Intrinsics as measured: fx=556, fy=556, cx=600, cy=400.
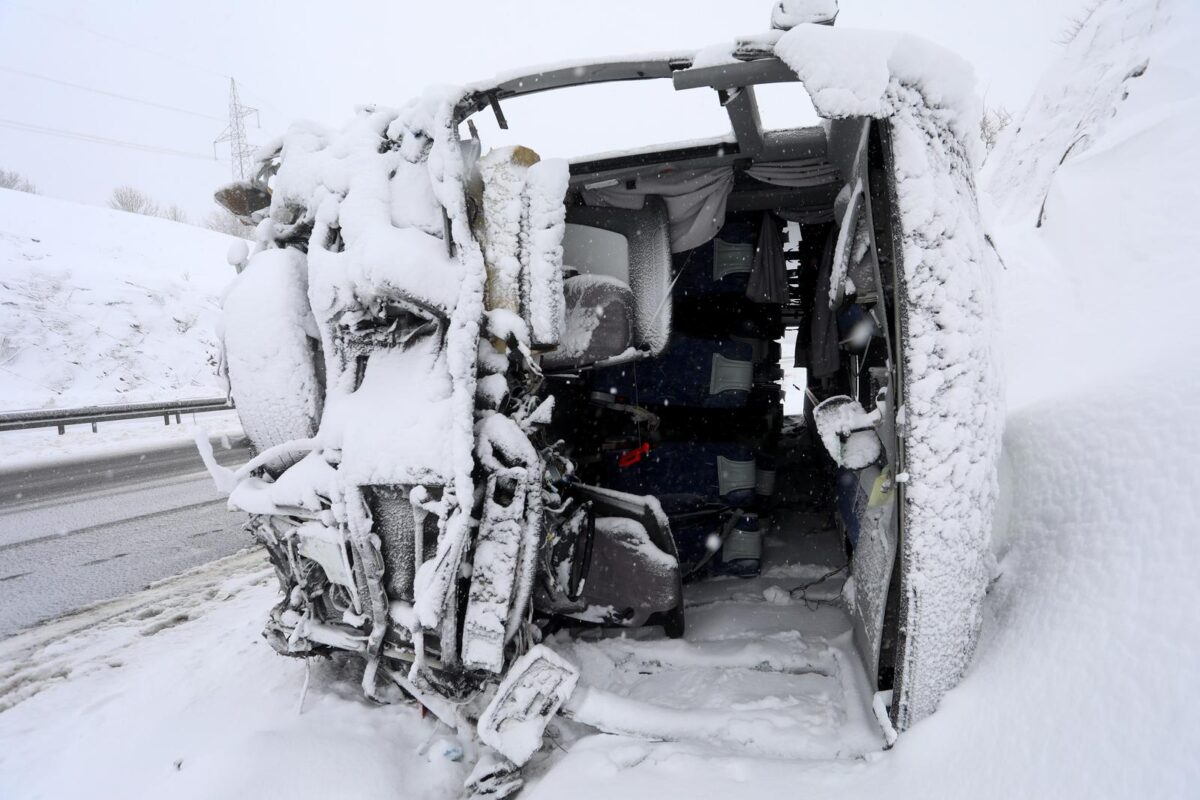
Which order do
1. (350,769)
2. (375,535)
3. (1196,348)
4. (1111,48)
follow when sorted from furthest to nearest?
1. (1111,48)
2. (375,535)
3. (350,769)
4. (1196,348)

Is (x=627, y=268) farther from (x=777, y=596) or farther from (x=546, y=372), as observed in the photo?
(x=777, y=596)

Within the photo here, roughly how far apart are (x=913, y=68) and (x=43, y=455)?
1391 centimetres

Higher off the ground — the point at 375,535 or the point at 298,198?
the point at 298,198

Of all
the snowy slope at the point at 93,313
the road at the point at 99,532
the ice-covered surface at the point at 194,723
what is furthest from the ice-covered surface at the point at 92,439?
the ice-covered surface at the point at 194,723

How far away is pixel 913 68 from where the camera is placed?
1.58 meters

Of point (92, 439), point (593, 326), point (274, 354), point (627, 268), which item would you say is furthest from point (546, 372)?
point (92, 439)

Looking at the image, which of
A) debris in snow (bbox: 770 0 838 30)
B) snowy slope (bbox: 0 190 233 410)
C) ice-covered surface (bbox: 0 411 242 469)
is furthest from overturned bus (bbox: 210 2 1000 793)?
snowy slope (bbox: 0 190 233 410)

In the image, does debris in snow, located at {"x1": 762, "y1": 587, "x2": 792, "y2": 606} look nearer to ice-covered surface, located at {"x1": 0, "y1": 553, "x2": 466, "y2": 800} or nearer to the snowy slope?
ice-covered surface, located at {"x1": 0, "y1": 553, "x2": 466, "y2": 800}

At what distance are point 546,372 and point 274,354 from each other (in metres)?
1.23

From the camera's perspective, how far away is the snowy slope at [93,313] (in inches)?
608

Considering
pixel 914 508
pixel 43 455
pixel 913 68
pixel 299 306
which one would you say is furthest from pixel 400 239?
pixel 43 455

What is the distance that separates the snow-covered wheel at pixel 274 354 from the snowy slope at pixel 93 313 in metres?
16.4

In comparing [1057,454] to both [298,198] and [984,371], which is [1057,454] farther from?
[298,198]

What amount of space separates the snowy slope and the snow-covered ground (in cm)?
1619
